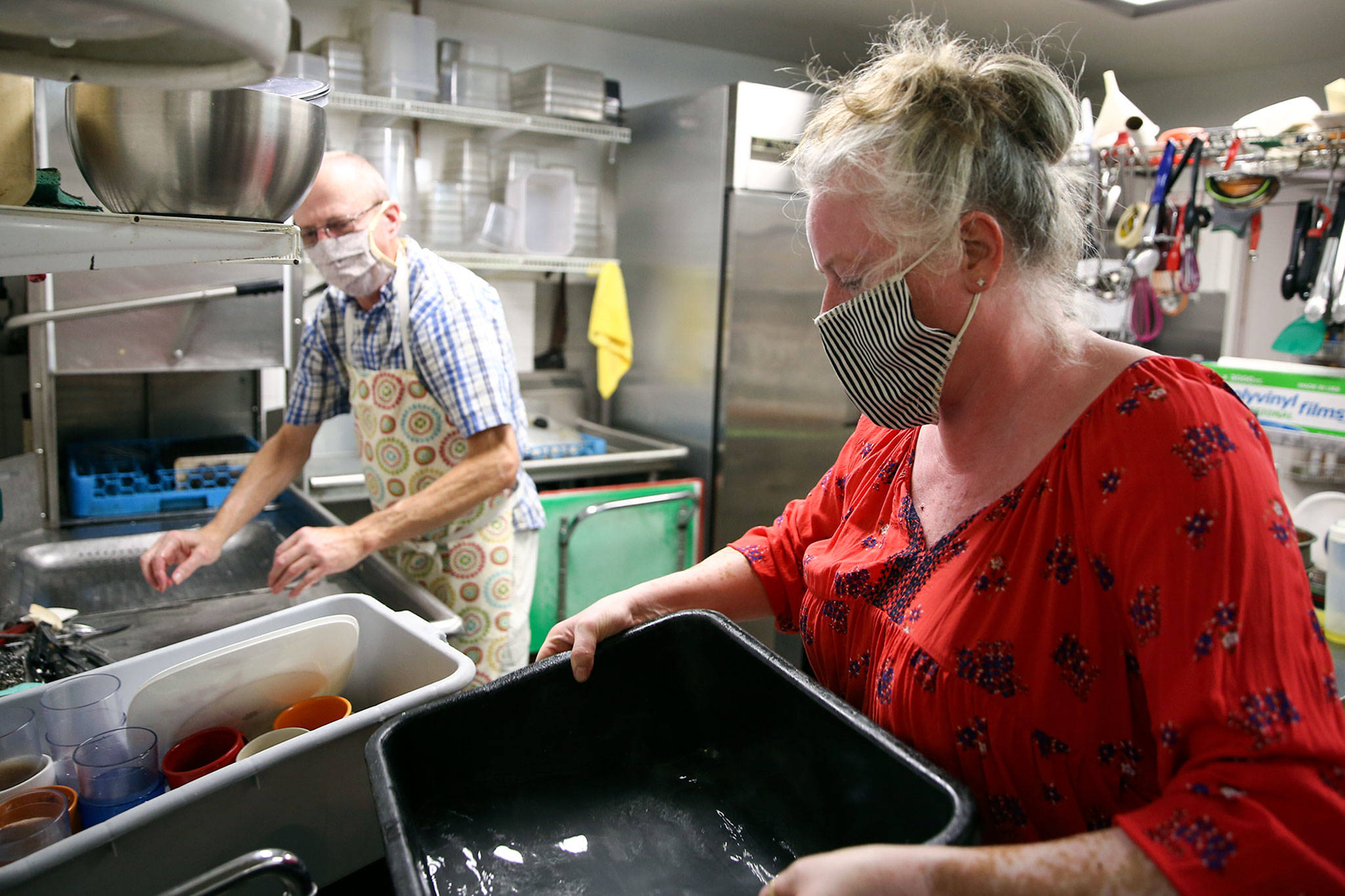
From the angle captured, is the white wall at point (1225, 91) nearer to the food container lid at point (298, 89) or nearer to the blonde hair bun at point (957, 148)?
the blonde hair bun at point (957, 148)

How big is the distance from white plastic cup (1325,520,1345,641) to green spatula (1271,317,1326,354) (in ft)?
3.16

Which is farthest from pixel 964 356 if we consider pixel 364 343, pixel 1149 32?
pixel 1149 32

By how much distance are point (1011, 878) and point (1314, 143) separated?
93.9 inches

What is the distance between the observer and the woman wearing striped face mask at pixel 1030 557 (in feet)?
1.96

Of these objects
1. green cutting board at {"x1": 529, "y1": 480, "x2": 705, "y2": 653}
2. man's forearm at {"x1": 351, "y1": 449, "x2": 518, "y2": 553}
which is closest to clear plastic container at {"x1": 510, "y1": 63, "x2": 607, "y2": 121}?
green cutting board at {"x1": 529, "y1": 480, "x2": 705, "y2": 653}

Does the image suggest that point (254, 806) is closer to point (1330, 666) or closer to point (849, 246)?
point (849, 246)

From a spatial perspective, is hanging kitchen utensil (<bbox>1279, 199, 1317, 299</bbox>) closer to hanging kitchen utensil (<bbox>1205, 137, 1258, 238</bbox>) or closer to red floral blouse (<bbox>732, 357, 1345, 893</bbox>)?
hanging kitchen utensil (<bbox>1205, 137, 1258, 238</bbox>)

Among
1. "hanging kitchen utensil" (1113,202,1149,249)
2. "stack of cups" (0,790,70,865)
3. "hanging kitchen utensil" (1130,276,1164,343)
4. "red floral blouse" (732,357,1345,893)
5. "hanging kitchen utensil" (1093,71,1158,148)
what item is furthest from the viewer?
"hanging kitchen utensil" (1130,276,1164,343)

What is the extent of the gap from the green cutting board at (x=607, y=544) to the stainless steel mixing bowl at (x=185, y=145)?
1.96 metres

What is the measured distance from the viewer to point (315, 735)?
91 centimetres

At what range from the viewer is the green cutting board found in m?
2.81

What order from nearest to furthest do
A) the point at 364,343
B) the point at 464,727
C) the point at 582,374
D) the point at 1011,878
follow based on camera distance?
the point at 1011,878
the point at 464,727
the point at 364,343
the point at 582,374

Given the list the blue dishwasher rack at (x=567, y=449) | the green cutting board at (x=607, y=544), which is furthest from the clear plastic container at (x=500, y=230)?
the green cutting board at (x=607, y=544)

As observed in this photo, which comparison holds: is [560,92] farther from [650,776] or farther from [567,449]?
[650,776]
